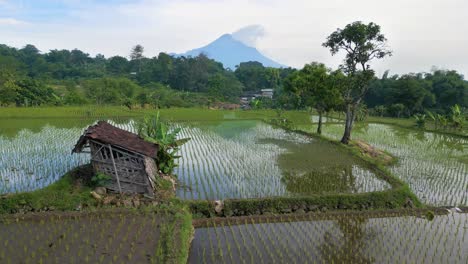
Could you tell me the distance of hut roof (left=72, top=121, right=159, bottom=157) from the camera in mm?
9773

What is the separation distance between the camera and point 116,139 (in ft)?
33.4

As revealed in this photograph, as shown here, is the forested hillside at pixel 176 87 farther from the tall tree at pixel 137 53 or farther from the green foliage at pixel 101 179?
the green foliage at pixel 101 179

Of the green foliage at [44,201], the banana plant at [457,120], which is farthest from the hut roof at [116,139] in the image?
the banana plant at [457,120]

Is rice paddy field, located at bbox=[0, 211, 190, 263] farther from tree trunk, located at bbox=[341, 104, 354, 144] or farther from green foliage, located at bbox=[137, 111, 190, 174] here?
tree trunk, located at bbox=[341, 104, 354, 144]

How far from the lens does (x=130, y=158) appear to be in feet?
32.6

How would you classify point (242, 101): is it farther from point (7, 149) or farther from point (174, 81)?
point (7, 149)

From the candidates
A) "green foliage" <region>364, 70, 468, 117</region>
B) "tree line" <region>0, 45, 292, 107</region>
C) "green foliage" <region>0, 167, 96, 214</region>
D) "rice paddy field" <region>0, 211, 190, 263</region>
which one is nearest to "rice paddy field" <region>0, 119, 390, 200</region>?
"green foliage" <region>0, 167, 96, 214</region>

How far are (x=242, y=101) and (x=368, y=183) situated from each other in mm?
44722

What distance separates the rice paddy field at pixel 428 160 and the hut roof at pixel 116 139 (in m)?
9.51

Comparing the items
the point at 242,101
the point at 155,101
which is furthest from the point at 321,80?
the point at 242,101

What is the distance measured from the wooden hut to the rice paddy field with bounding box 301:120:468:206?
30.8ft

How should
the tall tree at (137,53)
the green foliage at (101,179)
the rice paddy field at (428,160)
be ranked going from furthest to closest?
the tall tree at (137,53) → the rice paddy field at (428,160) → the green foliage at (101,179)

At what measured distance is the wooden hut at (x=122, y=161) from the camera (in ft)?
32.1

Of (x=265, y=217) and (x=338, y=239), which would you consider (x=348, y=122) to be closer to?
(x=265, y=217)
